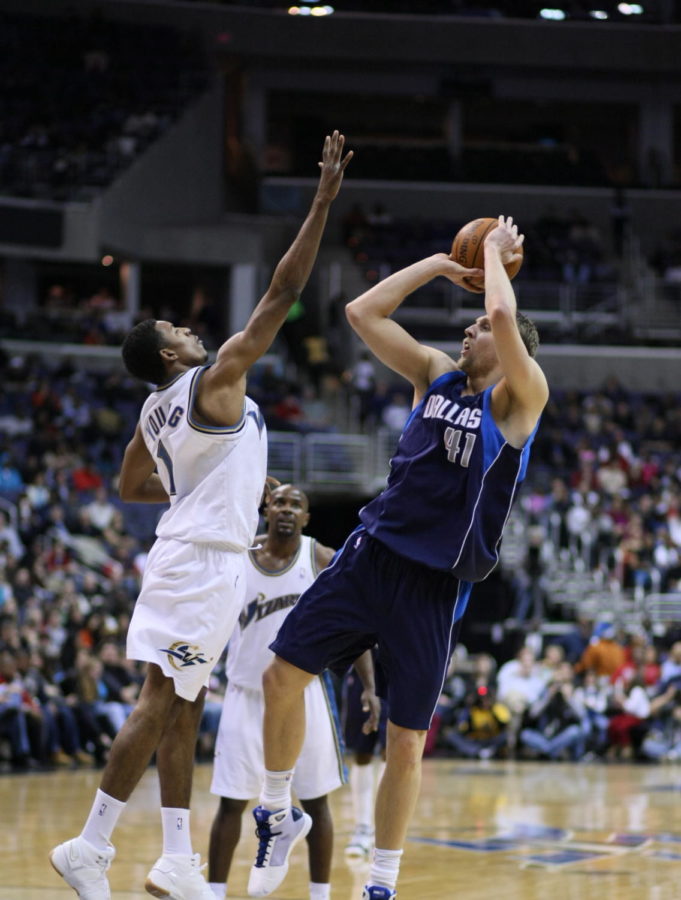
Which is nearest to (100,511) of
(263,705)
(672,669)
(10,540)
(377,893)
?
(10,540)

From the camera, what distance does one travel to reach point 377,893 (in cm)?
525

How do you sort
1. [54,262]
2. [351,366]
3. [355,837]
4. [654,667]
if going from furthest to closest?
1. [54,262]
2. [351,366]
3. [654,667]
4. [355,837]

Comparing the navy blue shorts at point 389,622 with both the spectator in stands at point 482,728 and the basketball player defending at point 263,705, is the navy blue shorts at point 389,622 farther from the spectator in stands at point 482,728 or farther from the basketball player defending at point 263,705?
the spectator in stands at point 482,728

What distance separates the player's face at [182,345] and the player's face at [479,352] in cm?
105

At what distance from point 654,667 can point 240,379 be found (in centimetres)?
1254

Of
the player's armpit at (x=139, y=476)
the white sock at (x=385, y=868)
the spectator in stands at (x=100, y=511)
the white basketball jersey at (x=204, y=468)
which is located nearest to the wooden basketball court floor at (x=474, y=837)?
the white sock at (x=385, y=868)

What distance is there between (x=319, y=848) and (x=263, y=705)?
0.72 meters

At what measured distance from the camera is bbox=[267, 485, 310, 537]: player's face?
701cm

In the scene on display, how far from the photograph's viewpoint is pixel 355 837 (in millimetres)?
8828

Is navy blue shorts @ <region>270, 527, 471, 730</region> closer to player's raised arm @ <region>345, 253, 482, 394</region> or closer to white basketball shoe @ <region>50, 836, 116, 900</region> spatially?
player's raised arm @ <region>345, 253, 482, 394</region>

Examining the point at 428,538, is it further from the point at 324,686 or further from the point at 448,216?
the point at 448,216

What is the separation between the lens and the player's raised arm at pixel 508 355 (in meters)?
5.22

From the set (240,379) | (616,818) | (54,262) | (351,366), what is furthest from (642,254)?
(240,379)

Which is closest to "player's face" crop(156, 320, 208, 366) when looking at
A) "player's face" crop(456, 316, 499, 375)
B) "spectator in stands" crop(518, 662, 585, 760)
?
"player's face" crop(456, 316, 499, 375)
